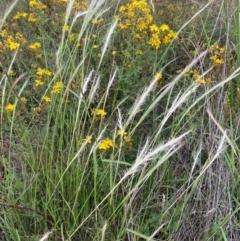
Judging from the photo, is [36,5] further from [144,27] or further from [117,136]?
[117,136]

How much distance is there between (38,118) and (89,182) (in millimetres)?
305

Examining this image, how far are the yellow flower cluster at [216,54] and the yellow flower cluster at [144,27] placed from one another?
0.16 metres

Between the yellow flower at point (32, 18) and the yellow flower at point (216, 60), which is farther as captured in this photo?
the yellow flower at point (32, 18)

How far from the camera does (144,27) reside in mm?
1908

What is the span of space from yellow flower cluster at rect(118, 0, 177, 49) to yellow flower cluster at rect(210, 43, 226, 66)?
16 cm

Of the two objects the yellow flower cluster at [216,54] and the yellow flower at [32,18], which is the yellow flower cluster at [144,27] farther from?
the yellow flower at [32,18]

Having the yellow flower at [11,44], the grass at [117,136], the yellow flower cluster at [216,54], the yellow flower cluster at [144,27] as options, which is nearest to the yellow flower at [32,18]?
the grass at [117,136]

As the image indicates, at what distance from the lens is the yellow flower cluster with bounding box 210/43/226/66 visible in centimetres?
184

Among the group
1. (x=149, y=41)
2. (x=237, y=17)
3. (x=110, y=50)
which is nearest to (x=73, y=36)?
(x=110, y=50)

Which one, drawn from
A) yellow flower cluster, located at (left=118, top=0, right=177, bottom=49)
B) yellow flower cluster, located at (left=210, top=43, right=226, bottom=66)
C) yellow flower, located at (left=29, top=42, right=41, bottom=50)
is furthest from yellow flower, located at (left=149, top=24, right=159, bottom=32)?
yellow flower, located at (left=29, top=42, right=41, bottom=50)

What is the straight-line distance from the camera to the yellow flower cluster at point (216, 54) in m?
1.84

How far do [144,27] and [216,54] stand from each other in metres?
0.29

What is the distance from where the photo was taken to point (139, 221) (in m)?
1.50

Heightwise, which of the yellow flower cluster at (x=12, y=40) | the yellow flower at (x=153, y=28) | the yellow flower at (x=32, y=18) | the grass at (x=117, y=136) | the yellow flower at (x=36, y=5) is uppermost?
the yellow flower at (x=36, y=5)
